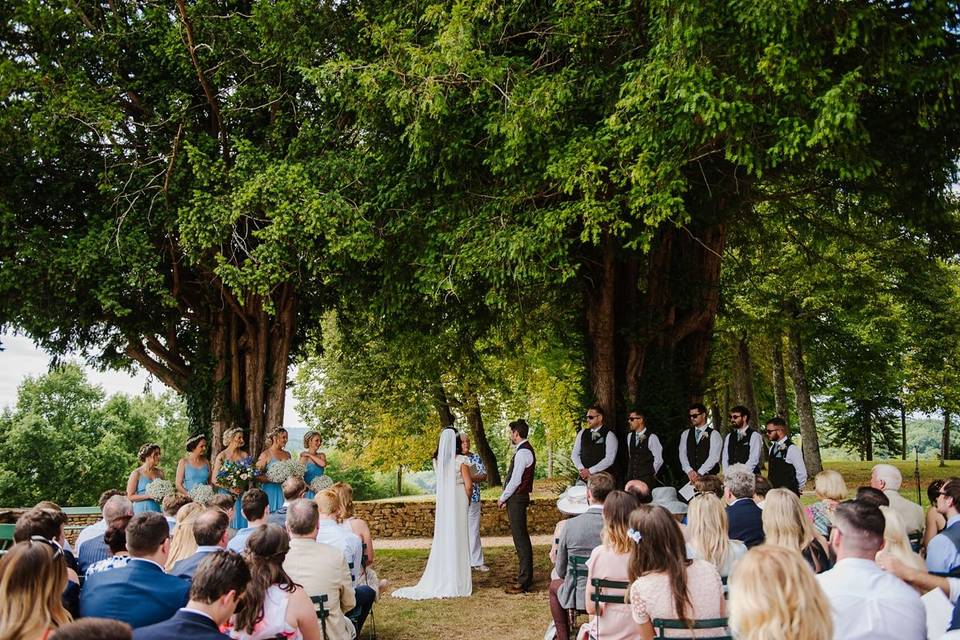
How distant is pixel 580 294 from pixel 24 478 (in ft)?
136

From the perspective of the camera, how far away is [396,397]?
26.8m

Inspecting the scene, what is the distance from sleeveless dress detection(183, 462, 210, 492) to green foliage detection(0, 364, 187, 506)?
3649cm

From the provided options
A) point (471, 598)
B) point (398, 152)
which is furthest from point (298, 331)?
point (471, 598)

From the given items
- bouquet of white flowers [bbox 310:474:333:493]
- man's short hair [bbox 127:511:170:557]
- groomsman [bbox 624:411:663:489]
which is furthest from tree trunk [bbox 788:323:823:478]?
man's short hair [bbox 127:511:170:557]

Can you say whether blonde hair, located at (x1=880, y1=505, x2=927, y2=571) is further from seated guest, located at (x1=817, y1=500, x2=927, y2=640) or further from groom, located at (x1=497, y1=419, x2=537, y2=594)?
groom, located at (x1=497, y1=419, x2=537, y2=594)

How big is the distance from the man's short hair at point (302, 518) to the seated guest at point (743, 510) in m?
3.18

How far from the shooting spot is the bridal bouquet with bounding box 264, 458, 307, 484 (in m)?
11.0

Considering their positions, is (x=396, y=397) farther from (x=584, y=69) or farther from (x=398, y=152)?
(x=584, y=69)

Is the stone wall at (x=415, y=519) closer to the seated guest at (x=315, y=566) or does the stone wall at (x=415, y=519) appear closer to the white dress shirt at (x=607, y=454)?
the white dress shirt at (x=607, y=454)

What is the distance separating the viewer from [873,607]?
3615mm

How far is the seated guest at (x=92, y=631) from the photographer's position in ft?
7.59

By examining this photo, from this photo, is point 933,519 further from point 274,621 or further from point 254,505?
point 254,505

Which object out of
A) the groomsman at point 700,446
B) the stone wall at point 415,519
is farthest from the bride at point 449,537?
the stone wall at point 415,519

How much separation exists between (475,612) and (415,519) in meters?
8.50
